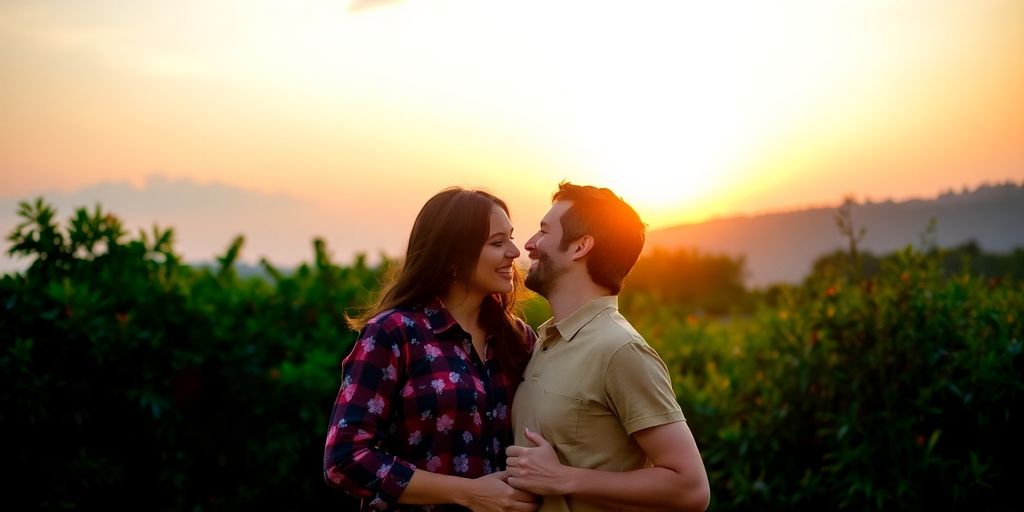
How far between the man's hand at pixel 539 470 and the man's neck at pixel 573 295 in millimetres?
483

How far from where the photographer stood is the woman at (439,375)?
2.80 m

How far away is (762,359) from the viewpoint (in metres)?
6.10

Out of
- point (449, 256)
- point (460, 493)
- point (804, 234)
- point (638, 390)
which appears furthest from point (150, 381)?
point (804, 234)

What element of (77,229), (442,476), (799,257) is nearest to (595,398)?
(442,476)

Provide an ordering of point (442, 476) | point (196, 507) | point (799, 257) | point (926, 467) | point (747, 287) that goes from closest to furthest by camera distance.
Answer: point (442, 476), point (926, 467), point (196, 507), point (747, 287), point (799, 257)

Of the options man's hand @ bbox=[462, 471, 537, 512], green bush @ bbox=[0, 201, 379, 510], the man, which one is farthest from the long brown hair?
green bush @ bbox=[0, 201, 379, 510]

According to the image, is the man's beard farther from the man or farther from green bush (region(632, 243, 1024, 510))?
green bush (region(632, 243, 1024, 510))

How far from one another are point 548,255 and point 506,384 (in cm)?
48

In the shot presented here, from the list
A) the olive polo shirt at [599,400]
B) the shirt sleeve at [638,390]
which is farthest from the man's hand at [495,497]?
the shirt sleeve at [638,390]

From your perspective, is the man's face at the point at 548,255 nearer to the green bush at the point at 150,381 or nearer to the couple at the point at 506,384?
the couple at the point at 506,384

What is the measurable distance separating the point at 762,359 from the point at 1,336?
4724 mm

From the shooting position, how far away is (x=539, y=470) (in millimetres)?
2793

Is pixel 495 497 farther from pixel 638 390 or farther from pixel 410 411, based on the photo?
pixel 638 390

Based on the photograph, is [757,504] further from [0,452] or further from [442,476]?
[0,452]
